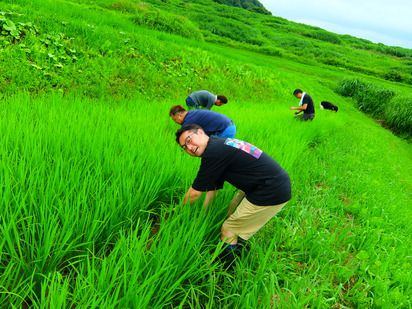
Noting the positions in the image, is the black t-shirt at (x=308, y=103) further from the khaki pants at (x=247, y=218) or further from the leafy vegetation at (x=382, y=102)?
the leafy vegetation at (x=382, y=102)

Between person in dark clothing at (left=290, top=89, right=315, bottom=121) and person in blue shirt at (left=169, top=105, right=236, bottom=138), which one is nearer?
person in blue shirt at (left=169, top=105, right=236, bottom=138)

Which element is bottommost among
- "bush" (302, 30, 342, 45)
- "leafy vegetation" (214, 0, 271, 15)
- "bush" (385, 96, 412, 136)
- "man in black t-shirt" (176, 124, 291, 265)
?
"bush" (385, 96, 412, 136)

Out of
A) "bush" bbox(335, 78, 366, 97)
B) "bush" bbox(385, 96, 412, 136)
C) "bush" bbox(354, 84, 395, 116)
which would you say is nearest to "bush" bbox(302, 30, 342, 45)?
"bush" bbox(335, 78, 366, 97)

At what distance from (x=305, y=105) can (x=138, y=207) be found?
6.48m

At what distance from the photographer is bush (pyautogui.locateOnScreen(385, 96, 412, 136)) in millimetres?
15323

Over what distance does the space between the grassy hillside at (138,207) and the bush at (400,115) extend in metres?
9.39

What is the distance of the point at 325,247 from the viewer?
8.87 ft

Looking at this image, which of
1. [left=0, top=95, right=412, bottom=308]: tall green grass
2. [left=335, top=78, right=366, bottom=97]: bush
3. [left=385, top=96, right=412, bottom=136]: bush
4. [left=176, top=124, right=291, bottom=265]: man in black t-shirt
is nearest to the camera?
[left=0, top=95, right=412, bottom=308]: tall green grass

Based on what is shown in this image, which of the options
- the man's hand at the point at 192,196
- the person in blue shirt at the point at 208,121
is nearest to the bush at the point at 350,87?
the person in blue shirt at the point at 208,121

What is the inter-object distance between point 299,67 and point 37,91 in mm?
20973

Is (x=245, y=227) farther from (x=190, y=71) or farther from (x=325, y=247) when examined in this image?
(x=190, y=71)

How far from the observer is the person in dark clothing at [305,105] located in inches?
303

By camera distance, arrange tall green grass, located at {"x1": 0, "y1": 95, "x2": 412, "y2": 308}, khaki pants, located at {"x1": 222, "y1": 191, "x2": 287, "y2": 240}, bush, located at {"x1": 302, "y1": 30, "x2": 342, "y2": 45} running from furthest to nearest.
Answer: bush, located at {"x1": 302, "y1": 30, "x2": 342, "y2": 45}
khaki pants, located at {"x1": 222, "y1": 191, "x2": 287, "y2": 240}
tall green grass, located at {"x1": 0, "y1": 95, "x2": 412, "y2": 308}

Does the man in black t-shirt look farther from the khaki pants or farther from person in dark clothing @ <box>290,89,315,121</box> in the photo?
person in dark clothing @ <box>290,89,315,121</box>
